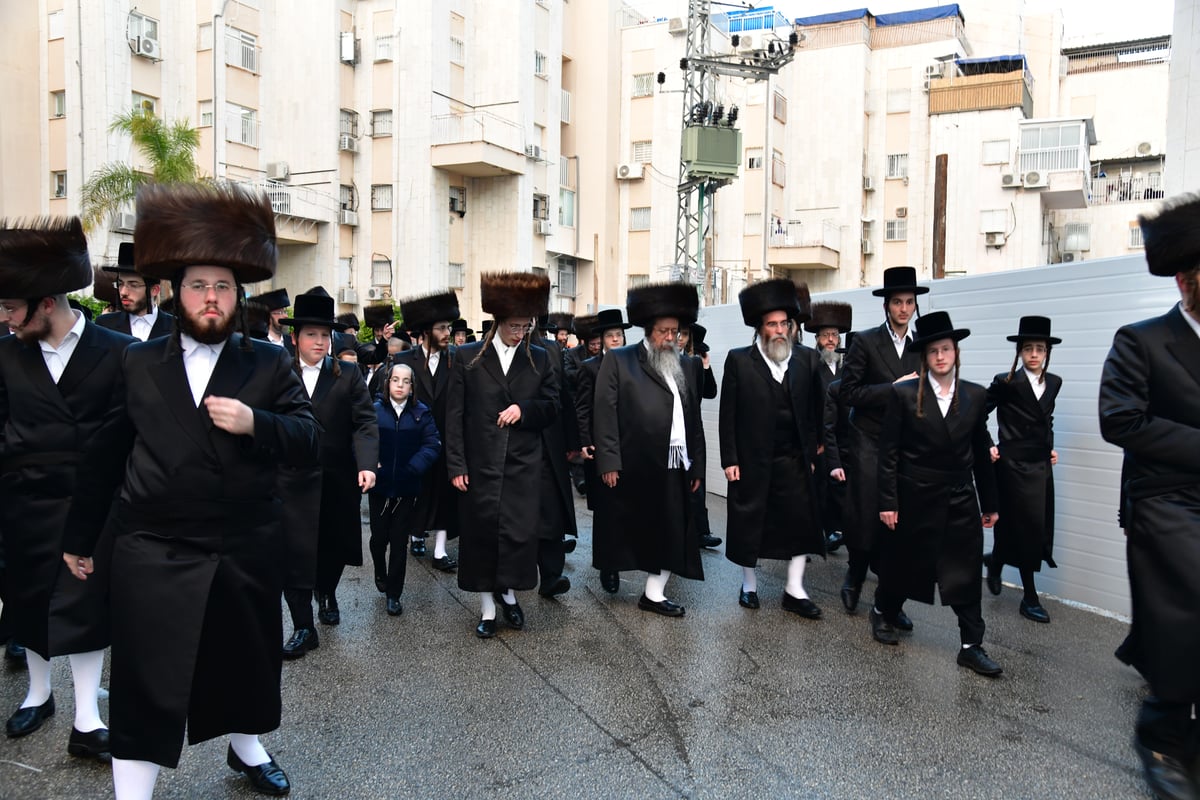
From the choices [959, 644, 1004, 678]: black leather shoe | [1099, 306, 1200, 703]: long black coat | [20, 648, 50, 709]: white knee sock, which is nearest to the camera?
[1099, 306, 1200, 703]: long black coat

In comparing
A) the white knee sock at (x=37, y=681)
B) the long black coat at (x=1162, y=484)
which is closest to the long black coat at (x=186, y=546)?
the white knee sock at (x=37, y=681)

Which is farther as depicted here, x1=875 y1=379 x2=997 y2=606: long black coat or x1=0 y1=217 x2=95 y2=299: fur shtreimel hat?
x1=875 y1=379 x2=997 y2=606: long black coat

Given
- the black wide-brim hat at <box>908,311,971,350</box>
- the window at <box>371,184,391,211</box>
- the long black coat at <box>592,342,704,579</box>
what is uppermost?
the window at <box>371,184,391,211</box>

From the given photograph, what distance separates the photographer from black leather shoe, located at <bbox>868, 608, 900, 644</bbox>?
614 centimetres

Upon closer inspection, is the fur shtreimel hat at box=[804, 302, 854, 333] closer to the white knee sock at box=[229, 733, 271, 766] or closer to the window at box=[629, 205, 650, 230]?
the white knee sock at box=[229, 733, 271, 766]

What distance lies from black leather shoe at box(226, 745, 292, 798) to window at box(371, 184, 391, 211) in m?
30.2

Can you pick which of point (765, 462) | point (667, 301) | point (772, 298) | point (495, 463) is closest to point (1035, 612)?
point (765, 462)

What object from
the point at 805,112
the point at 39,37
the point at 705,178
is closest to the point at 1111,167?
the point at 805,112

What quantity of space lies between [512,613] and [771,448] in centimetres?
229

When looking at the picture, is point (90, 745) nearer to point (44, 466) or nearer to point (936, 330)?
point (44, 466)

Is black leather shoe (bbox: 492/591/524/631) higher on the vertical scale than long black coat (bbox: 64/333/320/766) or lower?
lower

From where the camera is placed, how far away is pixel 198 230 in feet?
11.4

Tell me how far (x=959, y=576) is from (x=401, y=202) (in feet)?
95.8

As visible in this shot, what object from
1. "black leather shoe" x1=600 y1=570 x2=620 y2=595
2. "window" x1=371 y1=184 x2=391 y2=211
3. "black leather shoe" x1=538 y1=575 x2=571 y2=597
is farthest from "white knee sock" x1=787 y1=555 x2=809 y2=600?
"window" x1=371 y1=184 x2=391 y2=211
